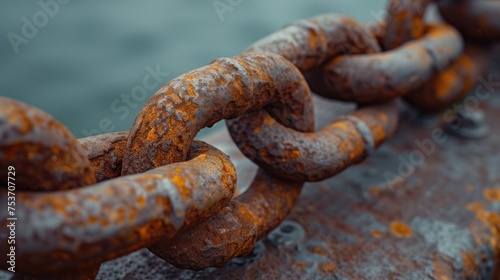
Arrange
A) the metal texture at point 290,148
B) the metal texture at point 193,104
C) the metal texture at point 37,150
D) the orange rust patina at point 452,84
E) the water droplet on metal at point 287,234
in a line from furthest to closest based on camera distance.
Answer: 1. the orange rust patina at point 452,84
2. the water droplet on metal at point 287,234
3. the metal texture at point 290,148
4. the metal texture at point 193,104
5. the metal texture at point 37,150

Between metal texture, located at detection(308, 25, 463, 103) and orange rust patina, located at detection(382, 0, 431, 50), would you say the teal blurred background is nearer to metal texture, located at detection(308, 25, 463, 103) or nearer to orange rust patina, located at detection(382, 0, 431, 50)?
orange rust patina, located at detection(382, 0, 431, 50)

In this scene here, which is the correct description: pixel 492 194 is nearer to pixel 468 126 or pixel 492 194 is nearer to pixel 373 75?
pixel 468 126

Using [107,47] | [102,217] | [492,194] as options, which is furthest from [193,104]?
[107,47]

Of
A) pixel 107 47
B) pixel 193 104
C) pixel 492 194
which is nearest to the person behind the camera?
pixel 193 104

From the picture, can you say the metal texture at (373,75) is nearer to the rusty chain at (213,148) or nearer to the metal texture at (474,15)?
the rusty chain at (213,148)

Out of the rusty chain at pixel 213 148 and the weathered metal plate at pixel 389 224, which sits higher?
the rusty chain at pixel 213 148

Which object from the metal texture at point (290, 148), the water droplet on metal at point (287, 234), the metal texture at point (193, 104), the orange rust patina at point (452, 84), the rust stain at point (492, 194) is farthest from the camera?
the orange rust patina at point (452, 84)

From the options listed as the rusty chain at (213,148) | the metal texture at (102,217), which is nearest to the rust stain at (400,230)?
the rusty chain at (213,148)
